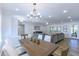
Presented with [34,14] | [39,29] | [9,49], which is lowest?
[9,49]

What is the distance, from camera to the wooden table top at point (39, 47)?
210cm

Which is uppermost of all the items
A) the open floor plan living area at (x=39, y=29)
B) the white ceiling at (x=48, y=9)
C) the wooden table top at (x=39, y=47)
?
the white ceiling at (x=48, y=9)

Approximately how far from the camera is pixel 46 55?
2115 mm

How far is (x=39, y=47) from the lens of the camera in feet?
7.17

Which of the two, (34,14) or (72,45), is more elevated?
(34,14)

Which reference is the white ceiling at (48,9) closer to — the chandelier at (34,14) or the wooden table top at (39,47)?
the chandelier at (34,14)

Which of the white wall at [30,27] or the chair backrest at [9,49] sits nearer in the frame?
the chair backrest at [9,49]

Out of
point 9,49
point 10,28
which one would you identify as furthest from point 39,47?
point 10,28

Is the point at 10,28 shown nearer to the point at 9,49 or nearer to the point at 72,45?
the point at 9,49

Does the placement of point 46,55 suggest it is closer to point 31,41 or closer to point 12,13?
point 31,41

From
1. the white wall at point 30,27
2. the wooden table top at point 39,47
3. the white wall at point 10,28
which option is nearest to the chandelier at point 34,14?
the white wall at point 30,27

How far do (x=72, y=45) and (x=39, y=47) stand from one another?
2.00ft

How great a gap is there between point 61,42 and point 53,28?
0.30 m

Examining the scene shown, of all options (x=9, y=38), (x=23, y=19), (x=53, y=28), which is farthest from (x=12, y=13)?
(x=53, y=28)
